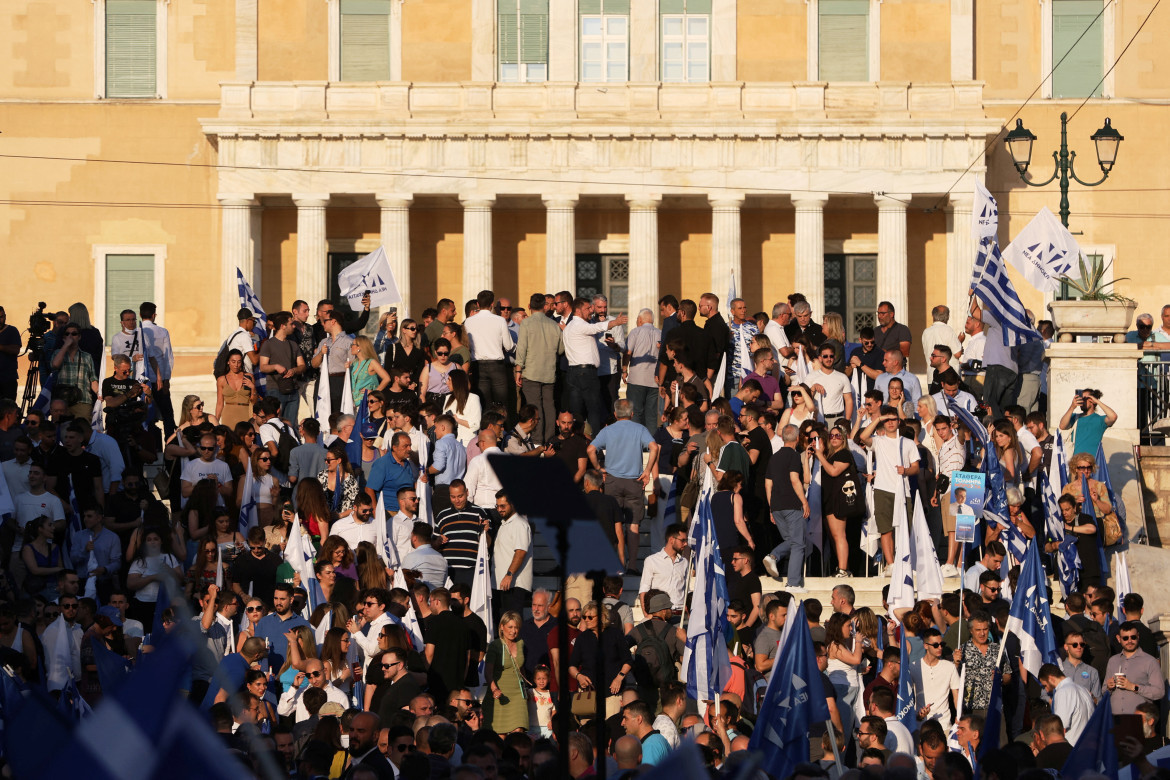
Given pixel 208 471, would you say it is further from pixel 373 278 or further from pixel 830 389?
pixel 373 278

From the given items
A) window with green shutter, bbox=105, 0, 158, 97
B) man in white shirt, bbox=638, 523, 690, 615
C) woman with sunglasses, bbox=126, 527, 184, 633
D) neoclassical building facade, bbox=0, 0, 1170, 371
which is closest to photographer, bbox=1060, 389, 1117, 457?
man in white shirt, bbox=638, 523, 690, 615

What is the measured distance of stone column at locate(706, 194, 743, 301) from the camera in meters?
39.1

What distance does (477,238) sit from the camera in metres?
39.4

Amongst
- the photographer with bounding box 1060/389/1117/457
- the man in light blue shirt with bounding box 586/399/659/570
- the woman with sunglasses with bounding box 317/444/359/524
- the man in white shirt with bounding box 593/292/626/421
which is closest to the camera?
the woman with sunglasses with bounding box 317/444/359/524

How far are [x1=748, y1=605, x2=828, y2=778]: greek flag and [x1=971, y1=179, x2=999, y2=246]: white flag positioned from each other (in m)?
10.7

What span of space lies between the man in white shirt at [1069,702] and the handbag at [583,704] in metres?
3.38

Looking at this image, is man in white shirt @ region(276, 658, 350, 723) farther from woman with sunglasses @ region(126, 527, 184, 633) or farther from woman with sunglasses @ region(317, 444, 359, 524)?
woman with sunglasses @ region(317, 444, 359, 524)

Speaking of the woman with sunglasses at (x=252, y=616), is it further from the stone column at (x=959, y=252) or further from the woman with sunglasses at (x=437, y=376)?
the stone column at (x=959, y=252)

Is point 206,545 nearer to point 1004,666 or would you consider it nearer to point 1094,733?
point 1004,666

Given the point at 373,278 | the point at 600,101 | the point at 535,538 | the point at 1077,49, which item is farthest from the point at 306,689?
the point at 1077,49

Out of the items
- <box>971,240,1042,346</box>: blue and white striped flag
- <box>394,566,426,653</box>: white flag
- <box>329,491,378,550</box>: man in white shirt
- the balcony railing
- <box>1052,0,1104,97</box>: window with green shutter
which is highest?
<box>1052,0,1104,97</box>: window with green shutter

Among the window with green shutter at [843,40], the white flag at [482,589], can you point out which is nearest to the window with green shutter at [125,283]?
the window with green shutter at [843,40]

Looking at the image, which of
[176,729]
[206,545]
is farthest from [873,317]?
[176,729]

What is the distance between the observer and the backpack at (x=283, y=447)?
2017 centimetres
